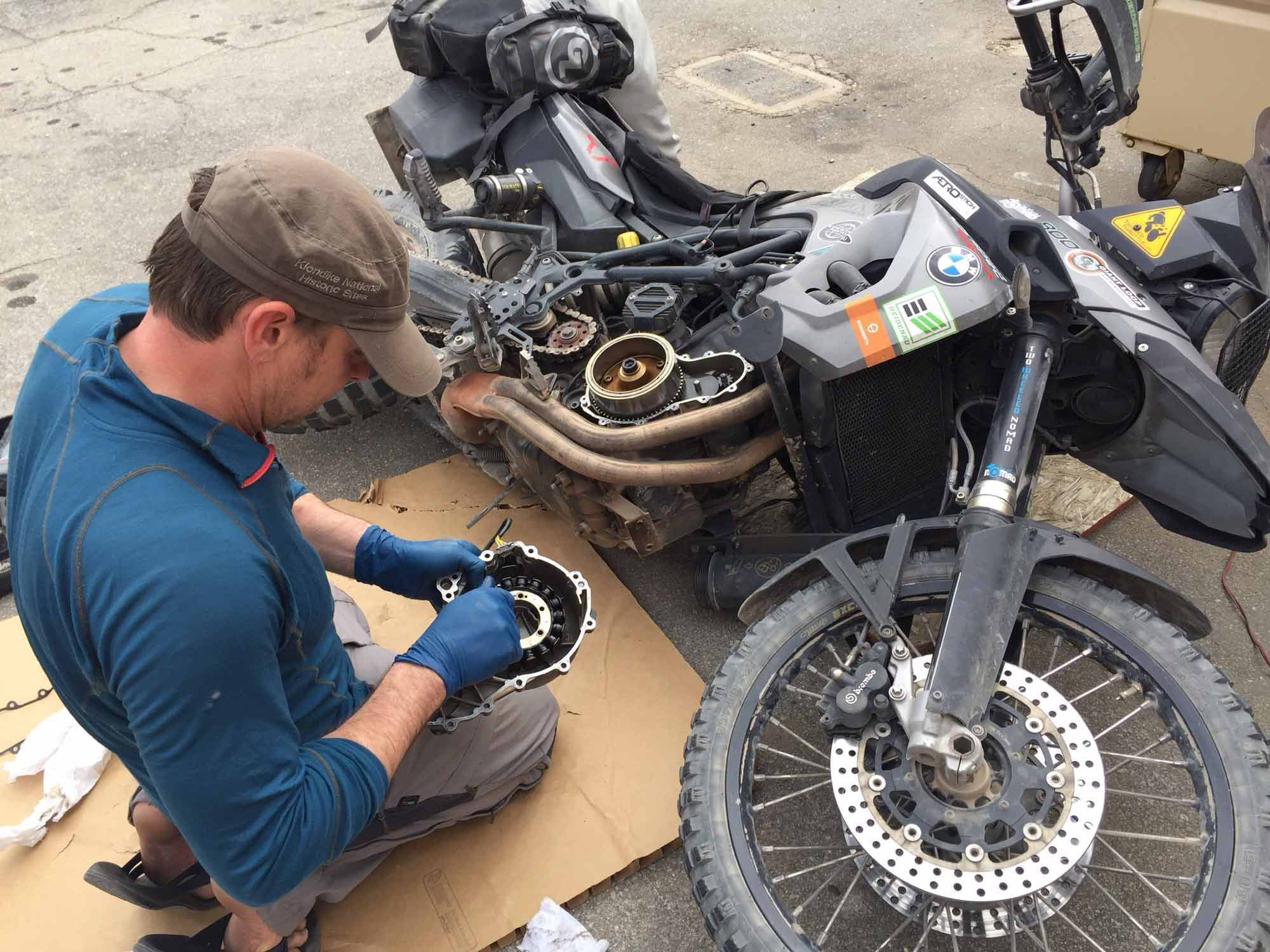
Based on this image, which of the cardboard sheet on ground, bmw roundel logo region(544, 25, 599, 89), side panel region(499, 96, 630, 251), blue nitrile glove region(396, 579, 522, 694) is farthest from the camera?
bmw roundel logo region(544, 25, 599, 89)

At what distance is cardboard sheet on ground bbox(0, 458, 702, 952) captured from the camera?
6.95 feet

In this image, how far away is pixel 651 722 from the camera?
2453mm

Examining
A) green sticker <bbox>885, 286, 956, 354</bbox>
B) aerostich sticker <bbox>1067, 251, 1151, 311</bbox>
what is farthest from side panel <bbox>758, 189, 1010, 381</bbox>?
aerostich sticker <bbox>1067, 251, 1151, 311</bbox>

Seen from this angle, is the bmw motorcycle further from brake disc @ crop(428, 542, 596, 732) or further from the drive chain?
brake disc @ crop(428, 542, 596, 732)

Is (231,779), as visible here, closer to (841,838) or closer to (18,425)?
(18,425)

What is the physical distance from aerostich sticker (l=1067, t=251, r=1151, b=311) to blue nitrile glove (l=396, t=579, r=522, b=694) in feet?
4.79

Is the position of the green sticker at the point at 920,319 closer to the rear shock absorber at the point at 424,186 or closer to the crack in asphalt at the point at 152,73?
the rear shock absorber at the point at 424,186

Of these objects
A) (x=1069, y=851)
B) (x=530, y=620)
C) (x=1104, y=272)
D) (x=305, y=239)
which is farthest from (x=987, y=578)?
(x=305, y=239)

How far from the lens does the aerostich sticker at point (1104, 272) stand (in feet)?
6.81

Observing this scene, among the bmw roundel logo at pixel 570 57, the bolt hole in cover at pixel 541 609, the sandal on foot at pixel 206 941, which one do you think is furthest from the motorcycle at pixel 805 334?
the sandal on foot at pixel 206 941

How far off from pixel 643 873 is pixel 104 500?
56.5 inches

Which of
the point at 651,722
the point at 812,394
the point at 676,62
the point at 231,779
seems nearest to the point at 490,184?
the point at 812,394

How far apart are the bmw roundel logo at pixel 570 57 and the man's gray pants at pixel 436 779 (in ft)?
5.75

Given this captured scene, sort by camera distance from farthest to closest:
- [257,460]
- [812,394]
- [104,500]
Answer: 1. [812,394]
2. [257,460]
3. [104,500]
